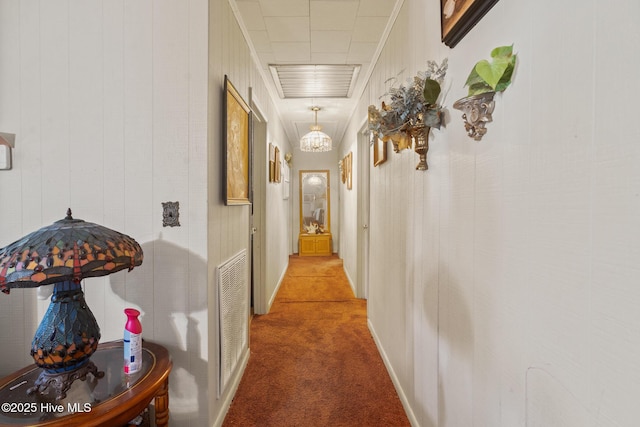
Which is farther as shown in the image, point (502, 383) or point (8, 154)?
point (8, 154)

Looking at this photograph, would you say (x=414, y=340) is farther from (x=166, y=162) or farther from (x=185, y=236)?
(x=166, y=162)

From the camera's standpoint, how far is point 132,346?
1172mm

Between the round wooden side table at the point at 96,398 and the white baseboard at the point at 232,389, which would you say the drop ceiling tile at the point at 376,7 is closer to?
the round wooden side table at the point at 96,398

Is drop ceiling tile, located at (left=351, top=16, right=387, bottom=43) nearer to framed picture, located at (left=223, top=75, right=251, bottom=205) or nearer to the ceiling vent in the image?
the ceiling vent

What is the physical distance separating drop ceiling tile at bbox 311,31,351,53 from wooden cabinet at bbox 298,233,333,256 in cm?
438

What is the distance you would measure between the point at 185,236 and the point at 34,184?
0.83 metres

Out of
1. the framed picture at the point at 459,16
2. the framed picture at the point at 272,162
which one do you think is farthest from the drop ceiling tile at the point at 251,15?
the framed picture at the point at 272,162

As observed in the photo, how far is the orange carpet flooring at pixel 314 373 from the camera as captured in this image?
5.77 feet

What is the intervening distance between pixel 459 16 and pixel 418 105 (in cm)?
36

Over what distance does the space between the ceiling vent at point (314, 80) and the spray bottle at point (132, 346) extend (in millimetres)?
2478

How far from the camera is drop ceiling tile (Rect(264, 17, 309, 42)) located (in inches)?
81.8

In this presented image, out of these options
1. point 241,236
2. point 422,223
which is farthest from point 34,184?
point 422,223

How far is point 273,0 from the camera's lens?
1.86 meters

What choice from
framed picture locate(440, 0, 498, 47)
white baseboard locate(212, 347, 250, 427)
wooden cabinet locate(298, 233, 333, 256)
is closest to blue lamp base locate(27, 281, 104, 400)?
white baseboard locate(212, 347, 250, 427)
